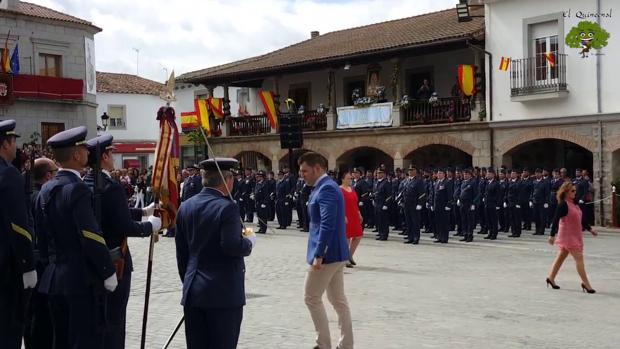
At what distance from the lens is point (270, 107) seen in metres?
33.7

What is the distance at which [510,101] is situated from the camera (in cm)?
2538

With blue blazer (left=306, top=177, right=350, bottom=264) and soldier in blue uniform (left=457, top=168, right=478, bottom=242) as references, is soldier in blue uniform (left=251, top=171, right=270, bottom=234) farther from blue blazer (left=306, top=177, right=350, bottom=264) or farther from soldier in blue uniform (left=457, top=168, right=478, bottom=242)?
blue blazer (left=306, top=177, right=350, bottom=264)

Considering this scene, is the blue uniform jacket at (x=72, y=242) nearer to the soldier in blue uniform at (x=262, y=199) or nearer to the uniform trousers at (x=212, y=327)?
the uniform trousers at (x=212, y=327)

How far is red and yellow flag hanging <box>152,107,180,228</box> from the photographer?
737 centimetres

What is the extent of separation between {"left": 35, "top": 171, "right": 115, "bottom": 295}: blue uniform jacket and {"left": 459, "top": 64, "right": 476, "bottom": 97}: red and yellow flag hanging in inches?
858

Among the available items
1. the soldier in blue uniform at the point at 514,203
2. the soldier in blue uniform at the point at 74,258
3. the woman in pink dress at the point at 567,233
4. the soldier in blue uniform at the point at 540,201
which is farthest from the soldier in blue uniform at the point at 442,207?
the soldier in blue uniform at the point at 74,258

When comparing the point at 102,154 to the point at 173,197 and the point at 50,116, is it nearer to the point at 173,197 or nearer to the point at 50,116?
the point at 173,197

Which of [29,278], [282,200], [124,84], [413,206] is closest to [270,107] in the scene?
[282,200]

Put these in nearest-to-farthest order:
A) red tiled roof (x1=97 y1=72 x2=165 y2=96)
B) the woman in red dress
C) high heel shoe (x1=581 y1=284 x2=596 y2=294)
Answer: high heel shoe (x1=581 y1=284 x2=596 y2=294) → the woman in red dress → red tiled roof (x1=97 y1=72 x2=165 y2=96)

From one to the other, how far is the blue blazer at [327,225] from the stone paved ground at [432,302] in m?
1.08

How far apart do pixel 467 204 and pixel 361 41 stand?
Answer: 14797 millimetres

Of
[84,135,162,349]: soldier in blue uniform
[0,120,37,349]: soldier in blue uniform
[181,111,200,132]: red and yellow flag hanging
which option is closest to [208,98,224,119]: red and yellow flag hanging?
[181,111,200,132]: red and yellow flag hanging

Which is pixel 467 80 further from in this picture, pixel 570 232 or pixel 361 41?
pixel 570 232

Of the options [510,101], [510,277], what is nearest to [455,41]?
[510,101]
